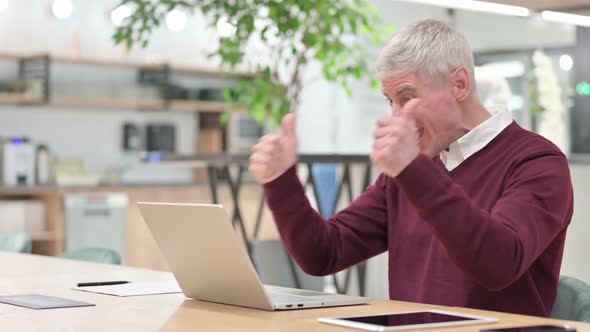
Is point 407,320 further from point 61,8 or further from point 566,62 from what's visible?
point 566,62

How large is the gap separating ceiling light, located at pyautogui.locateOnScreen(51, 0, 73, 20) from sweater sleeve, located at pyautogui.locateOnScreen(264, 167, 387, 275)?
267 inches

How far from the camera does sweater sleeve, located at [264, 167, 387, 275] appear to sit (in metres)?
2.10

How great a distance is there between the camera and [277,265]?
4.96 m

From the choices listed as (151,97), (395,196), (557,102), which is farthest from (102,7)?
(395,196)

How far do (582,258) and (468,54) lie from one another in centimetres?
313

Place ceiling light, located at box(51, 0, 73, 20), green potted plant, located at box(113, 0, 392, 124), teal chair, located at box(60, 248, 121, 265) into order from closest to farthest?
teal chair, located at box(60, 248, 121, 265)
green potted plant, located at box(113, 0, 392, 124)
ceiling light, located at box(51, 0, 73, 20)

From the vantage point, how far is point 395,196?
2.32m

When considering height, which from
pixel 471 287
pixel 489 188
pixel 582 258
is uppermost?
pixel 489 188

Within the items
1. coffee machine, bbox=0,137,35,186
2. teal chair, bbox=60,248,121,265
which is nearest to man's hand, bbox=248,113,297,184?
teal chair, bbox=60,248,121,265

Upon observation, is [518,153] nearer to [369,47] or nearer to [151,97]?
[151,97]

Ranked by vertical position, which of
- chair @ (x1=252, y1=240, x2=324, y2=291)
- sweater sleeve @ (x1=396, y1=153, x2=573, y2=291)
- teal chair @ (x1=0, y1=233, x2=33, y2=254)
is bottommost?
chair @ (x1=252, y1=240, x2=324, y2=291)

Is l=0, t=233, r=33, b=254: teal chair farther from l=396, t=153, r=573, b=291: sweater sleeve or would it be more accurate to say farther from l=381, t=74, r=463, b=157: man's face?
l=396, t=153, r=573, b=291: sweater sleeve

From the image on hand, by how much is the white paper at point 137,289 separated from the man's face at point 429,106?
614 millimetres

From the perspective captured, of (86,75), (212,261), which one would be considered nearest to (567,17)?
(212,261)
